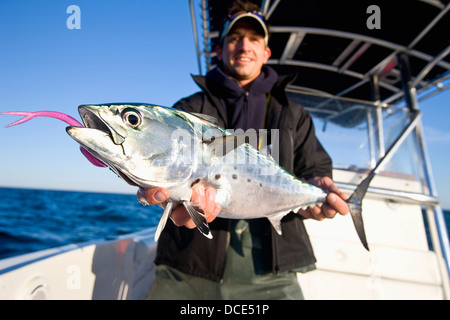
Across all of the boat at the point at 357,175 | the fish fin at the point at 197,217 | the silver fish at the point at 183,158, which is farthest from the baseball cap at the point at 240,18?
the fish fin at the point at 197,217

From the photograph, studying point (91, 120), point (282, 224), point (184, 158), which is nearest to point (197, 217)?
point (184, 158)

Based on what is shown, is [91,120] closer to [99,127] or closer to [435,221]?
[99,127]

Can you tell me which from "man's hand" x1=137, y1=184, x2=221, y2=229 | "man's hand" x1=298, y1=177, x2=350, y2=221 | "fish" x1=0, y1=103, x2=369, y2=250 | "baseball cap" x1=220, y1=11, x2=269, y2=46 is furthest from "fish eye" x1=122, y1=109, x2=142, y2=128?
"baseball cap" x1=220, y1=11, x2=269, y2=46

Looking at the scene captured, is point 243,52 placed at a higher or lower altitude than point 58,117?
higher

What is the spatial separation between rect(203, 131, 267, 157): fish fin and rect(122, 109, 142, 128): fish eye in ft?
1.27

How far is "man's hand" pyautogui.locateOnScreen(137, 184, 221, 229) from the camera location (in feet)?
3.92

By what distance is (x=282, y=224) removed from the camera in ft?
7.12

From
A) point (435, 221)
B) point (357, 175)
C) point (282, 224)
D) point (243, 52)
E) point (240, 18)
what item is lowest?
point (435, 221)

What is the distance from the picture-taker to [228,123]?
237 centimetres

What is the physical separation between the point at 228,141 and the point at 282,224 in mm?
1219

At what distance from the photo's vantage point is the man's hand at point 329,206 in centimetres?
190

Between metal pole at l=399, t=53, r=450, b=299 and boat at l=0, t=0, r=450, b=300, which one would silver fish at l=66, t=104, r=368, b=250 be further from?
metal pole at l=399, t=53, r=450, b=299

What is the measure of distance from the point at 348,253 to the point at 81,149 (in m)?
3.34

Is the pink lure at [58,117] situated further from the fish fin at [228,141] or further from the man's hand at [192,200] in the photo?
the fish fin at [228,141]
